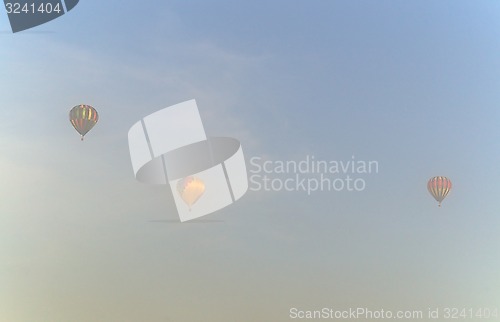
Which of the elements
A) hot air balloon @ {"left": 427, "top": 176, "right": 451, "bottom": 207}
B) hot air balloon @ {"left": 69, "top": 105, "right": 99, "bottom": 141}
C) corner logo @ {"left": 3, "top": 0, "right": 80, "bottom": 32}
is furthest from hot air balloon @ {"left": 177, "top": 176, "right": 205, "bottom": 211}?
hot air balloon @ {"left": 427, "top": 176, "right": 451, "bottom": 207}

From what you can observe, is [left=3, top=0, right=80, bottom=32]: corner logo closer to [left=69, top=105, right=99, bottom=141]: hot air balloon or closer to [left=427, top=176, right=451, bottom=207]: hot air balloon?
[left=69, top=105, right=99, bottom=141]: hot air balloon

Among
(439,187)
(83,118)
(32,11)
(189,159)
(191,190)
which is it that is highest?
(32,11)

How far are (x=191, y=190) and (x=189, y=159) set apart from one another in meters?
0.38

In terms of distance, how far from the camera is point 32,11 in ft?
28.0

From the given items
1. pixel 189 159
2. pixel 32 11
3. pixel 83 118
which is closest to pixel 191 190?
pixel 189 159

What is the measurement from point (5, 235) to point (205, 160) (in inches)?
95.2

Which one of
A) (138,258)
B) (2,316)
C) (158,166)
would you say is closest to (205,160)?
(158,166)

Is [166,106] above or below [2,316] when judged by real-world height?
above

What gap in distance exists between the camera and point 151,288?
8383 mm

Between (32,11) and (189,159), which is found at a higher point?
(32,11)

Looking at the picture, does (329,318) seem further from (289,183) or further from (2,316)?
(2,316)

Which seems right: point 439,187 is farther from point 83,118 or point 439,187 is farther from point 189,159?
point 83,118

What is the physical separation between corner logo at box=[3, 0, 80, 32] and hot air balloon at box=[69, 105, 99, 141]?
1110mm

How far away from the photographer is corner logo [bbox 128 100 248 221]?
27.8 feet
